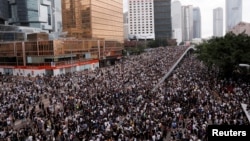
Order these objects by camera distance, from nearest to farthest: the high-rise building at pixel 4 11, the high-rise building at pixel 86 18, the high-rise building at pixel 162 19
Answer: the high-rise building at pixel 86 18 < the high-rise building at pixel 4 11 < the high-rise building at pixel 162 19

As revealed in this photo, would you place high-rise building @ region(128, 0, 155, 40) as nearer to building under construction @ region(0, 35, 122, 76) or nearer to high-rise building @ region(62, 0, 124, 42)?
high-rise building @ region(62, 0, 124, 42)

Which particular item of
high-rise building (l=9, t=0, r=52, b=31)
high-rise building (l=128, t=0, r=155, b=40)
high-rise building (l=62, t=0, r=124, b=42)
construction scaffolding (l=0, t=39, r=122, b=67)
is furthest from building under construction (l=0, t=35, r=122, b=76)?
high-rise building (l=128, t=0, r=155, b=40)

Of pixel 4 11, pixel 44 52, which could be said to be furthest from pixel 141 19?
pixel 44 52

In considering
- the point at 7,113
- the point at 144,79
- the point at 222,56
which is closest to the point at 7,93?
the point at 7,113

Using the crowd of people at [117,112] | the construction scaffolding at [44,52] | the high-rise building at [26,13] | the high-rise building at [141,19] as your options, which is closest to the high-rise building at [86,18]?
the construction scaffolding at [44,52]

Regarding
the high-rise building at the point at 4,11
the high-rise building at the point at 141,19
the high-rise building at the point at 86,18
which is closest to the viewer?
the high-rise building at the point at 86,18

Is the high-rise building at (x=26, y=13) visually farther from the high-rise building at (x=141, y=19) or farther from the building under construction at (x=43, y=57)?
the high-rise building at (x=141, y=19)

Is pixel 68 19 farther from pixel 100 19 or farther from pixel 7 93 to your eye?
pixel 7 93
